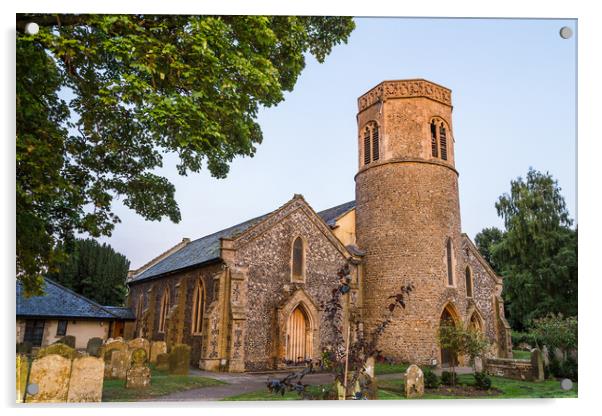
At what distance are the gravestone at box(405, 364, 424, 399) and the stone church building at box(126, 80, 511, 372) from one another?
2514mm

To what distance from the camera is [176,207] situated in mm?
7504

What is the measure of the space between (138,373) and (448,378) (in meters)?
5.47

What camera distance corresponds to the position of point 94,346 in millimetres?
7859

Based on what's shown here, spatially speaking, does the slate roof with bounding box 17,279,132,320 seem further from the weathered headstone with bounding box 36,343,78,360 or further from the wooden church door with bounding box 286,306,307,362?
the wooden church door with bounding box 286,306,307,362

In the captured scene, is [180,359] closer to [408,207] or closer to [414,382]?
[414,382]

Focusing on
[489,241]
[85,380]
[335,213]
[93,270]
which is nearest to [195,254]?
[93,270]

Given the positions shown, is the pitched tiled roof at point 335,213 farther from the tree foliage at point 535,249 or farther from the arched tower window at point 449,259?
the tree foliage at point 535,249

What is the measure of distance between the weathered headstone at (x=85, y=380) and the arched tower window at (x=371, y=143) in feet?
30.8

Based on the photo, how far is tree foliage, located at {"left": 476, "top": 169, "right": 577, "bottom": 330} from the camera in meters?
7.77

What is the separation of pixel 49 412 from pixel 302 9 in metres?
6.92

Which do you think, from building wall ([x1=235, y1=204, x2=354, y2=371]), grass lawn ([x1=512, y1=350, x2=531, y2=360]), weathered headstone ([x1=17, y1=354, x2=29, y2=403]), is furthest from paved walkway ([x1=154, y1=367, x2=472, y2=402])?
building wall ([x1=235, y1=204, x2=354, y2=371])

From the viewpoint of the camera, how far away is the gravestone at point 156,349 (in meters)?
8.45
